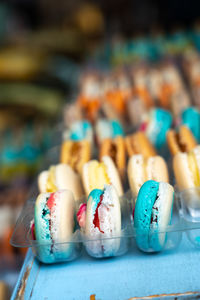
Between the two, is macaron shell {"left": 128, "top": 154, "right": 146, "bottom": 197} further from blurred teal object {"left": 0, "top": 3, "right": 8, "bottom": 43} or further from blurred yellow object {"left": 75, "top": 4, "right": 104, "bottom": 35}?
blurred yellow object {"left": 75, "top": 4, "right": 104, "bottom": 35}

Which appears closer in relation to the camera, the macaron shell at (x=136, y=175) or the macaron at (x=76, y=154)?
the macaron shell at (x=136, y=175)

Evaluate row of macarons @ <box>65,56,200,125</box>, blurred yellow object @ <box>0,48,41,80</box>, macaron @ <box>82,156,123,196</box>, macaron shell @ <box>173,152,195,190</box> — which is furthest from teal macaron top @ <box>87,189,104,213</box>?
blurred yellow object @ <box>0,48,41,80</box>

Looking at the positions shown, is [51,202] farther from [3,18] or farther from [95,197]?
[3,18]

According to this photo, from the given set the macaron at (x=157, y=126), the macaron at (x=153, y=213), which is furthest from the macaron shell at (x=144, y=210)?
the macaron at (x=157, y=126)

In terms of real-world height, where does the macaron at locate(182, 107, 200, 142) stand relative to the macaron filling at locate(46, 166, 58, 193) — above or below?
above

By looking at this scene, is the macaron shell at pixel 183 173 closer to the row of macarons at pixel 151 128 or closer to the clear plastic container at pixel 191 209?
the clear plastic container at pixel 191 209

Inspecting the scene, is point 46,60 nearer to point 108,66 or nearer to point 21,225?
point 108,66
